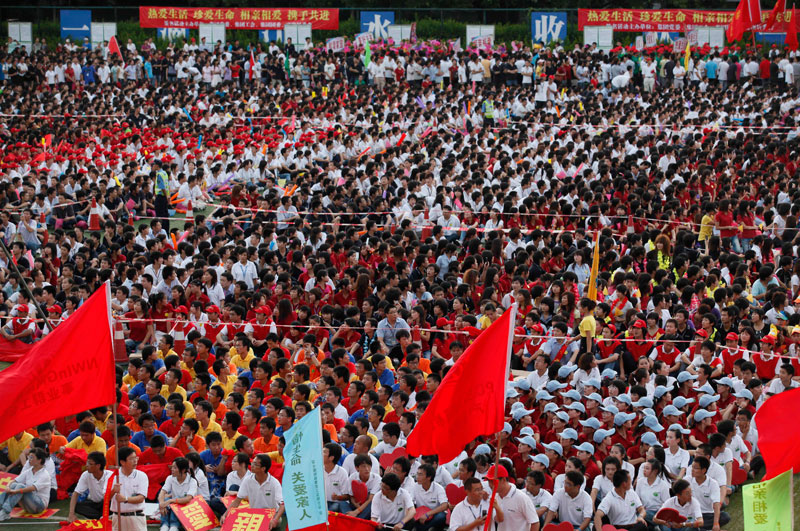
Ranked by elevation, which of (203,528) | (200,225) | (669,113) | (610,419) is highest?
(669,113)

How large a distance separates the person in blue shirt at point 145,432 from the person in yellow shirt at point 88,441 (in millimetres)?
279

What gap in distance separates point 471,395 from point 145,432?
353cm

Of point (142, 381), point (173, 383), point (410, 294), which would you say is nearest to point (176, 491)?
point (173, 383)

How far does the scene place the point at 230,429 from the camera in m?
9.33

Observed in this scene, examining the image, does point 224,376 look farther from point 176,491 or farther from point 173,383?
point 176,491

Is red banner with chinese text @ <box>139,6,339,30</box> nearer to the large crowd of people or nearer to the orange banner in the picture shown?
the large crowd of people

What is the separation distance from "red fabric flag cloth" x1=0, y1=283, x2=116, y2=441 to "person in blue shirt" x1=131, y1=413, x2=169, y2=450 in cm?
198

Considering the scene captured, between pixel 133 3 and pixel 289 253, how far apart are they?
31139 mm

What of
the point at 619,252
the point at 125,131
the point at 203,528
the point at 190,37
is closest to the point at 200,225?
the point at 619,252

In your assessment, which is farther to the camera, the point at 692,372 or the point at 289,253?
the point at 289,253

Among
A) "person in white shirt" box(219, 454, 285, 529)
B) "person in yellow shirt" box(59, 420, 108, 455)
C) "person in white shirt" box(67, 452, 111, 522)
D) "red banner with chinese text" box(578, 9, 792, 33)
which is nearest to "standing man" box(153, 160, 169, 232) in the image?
"person in yellow shirt" box(59, 420, 108, 455)

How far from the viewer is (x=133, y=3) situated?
4200 centimetres

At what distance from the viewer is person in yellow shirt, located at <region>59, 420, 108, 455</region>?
361 inches

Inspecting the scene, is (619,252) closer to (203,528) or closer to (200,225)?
(200,225)
